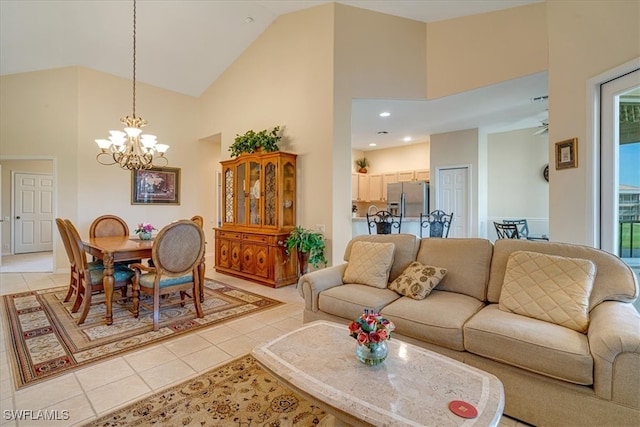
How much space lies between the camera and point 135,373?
2.22m

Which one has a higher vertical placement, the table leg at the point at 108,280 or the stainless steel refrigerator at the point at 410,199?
the stainless steel refrigerator at the point at 410,199

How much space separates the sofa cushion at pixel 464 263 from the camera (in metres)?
2.47

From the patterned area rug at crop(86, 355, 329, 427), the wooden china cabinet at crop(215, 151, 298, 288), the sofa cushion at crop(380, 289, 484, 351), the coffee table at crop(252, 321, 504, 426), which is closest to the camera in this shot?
the coffee table at crop(252, 321, 504, 426)

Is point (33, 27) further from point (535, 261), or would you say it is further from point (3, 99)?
point (535, 261)

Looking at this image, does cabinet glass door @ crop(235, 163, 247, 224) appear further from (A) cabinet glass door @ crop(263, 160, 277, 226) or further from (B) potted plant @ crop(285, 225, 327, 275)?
(B) potted plant @ crop(285, 225, 327, 275)

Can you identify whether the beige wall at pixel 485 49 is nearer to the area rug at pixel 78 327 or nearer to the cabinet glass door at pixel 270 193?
the cabinet glass door at pixel 270 193

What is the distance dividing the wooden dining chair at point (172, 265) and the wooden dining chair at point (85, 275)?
0.21 m

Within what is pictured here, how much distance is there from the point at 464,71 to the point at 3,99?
293 inches

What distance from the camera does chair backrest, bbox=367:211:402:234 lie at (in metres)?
5.22

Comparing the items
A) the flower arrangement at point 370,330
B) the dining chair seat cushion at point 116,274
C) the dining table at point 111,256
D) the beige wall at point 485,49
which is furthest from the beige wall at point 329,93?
the flower arrangement at point 370,330

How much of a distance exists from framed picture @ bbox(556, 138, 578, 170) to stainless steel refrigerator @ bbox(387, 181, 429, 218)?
3633 millimetres

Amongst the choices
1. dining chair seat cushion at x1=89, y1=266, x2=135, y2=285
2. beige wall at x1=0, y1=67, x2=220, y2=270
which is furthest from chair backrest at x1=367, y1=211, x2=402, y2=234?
beige wall at x1=0, y1=67, x2=220, y2=270

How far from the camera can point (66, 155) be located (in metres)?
5.29

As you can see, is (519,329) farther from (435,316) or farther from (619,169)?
(619,169)
